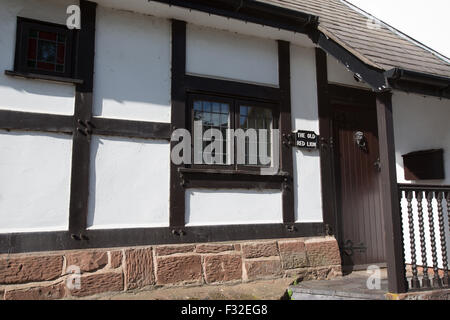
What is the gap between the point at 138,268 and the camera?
14.0 feet

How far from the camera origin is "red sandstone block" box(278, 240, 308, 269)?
5012 mm

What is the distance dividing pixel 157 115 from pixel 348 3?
4709mm

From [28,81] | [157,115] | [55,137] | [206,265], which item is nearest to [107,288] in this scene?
[206,265]

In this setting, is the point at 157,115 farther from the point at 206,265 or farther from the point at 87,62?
the point at 206,265

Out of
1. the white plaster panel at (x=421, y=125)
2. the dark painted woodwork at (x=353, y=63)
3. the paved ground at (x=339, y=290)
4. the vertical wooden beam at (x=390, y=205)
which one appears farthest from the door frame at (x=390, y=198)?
the white plaster panel at (x=421, y=125)

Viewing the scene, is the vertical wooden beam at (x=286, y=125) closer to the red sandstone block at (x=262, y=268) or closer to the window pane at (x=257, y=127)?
the window pane at (x=257, y=127)

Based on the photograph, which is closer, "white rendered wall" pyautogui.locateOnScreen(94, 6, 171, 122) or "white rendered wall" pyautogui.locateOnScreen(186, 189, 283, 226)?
"white rendered wall" pyautogui.locateOnScreen(94, 6, 171, 122)

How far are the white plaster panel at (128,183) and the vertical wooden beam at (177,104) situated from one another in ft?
0.27

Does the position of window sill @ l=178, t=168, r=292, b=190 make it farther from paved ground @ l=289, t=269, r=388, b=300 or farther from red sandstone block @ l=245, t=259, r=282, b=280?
paved ground @ l=289, t=269, r=388, b=300

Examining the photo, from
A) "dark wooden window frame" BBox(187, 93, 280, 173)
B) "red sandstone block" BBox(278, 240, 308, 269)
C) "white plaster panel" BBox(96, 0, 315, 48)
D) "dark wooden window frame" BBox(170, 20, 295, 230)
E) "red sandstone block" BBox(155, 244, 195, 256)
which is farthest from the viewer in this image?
"red sandstone block" BBox(278, 240, 308, 269)

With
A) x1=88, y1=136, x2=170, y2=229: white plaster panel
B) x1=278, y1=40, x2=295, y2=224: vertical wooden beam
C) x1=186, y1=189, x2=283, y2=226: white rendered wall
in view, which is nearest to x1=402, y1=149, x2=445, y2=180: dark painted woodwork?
x1=278, y1=40, x2=295, y2=224: vertical wooden beam

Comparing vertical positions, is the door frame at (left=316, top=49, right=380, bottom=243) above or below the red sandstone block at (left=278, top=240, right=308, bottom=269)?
above

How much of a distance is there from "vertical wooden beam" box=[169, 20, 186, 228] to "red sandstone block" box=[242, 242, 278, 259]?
2.92 feet

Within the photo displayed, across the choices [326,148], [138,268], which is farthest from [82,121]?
[326,148]
